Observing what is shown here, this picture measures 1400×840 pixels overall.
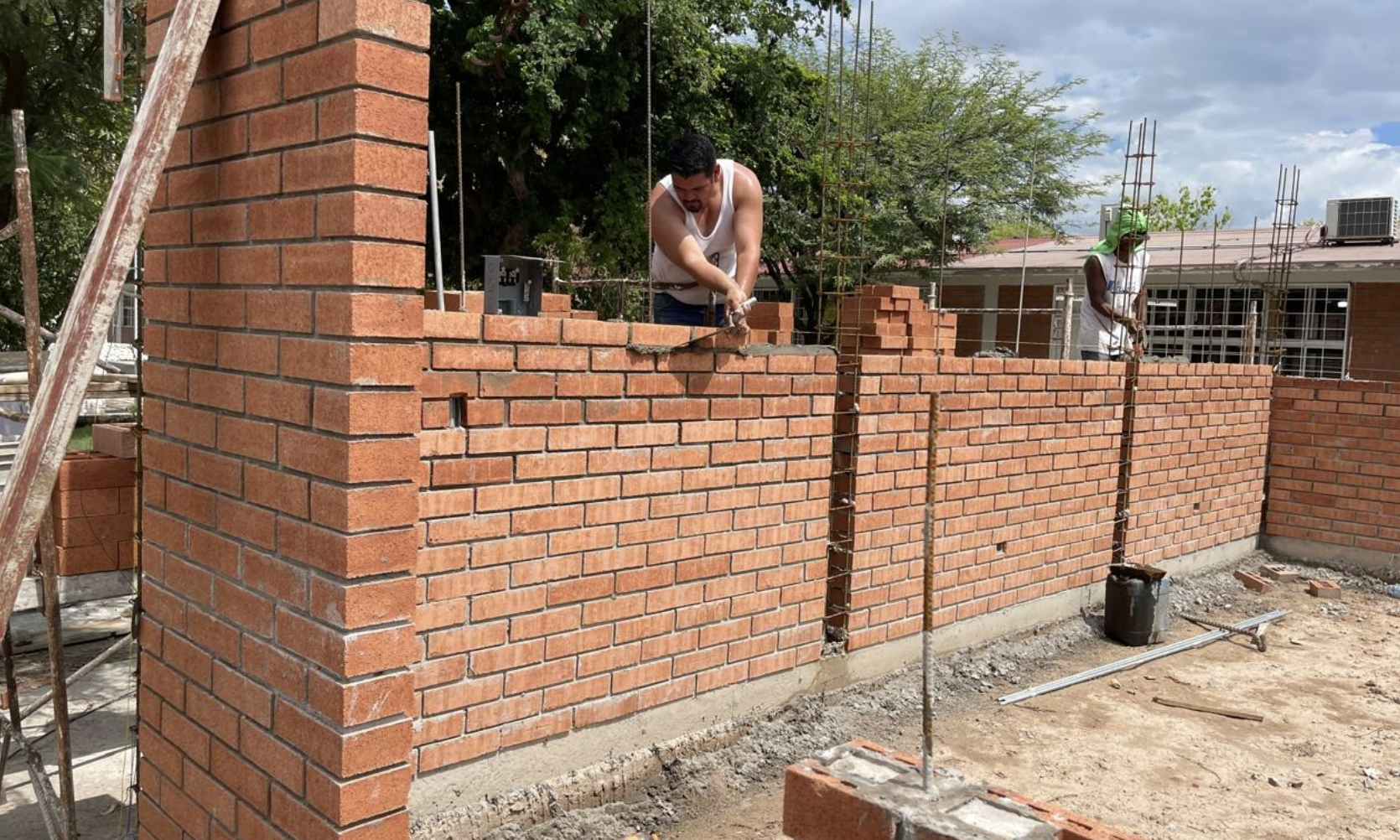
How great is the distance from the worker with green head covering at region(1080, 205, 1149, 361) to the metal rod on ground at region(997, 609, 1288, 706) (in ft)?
6.85

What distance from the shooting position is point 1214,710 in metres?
5.48

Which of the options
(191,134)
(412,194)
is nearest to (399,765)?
(412,194)

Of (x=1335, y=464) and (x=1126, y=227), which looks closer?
(x=1126, y=227)

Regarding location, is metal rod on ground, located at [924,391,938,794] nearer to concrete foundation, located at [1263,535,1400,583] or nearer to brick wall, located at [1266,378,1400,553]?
A: brick wall, located at [1266,378,1400,553]

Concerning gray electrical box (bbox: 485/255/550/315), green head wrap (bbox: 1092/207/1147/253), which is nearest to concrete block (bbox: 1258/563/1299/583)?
green head wrap (bbox: 1092/207/1147/253)

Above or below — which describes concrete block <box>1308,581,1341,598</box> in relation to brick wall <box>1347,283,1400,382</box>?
below

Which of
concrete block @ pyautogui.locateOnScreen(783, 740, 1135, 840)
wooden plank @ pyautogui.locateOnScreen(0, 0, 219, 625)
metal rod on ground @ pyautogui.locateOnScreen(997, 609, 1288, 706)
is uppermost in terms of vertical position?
wooden plank @ pyautogui.locateOnScreen(0, 0, 219, 625)

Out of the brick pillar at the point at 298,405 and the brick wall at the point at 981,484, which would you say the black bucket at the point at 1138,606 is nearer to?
the brick wall at the point at 981,484

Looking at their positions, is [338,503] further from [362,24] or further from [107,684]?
[107,684]

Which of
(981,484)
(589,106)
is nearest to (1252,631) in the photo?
(981,484)

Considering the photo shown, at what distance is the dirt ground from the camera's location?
13.5 feet

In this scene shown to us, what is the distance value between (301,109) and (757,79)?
48.9ft

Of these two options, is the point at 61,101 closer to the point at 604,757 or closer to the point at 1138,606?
the point at 604,757

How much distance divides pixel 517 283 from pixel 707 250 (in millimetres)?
917
